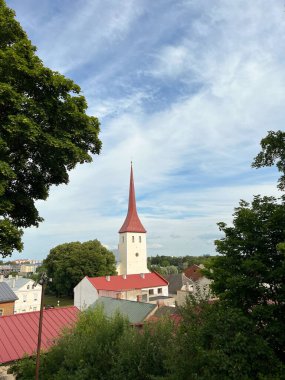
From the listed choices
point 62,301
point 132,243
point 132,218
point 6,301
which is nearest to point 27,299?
point 62,301

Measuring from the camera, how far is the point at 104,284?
153 feet

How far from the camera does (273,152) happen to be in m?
10.1

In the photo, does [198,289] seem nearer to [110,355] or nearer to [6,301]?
[110,355]

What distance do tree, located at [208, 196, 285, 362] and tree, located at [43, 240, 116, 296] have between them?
48722 mm

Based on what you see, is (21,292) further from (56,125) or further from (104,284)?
(56,125)

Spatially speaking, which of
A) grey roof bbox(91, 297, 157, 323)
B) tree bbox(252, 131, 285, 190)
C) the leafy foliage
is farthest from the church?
tree bbox(252, 131, 285, 190)

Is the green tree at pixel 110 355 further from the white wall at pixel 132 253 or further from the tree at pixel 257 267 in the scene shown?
the white wall at pixel 132 253

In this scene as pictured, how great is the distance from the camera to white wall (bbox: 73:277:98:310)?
4547 centimetres

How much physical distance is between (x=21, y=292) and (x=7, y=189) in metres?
51.8

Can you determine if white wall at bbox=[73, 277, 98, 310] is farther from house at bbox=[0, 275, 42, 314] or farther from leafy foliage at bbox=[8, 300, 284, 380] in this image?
leafy foliage at bbox=[8, 300, 284, 380]

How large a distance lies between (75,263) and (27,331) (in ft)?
129

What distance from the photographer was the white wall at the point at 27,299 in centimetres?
5588

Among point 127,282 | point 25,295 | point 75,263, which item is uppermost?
point 75,263

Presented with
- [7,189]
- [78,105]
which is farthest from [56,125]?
[7,189]
